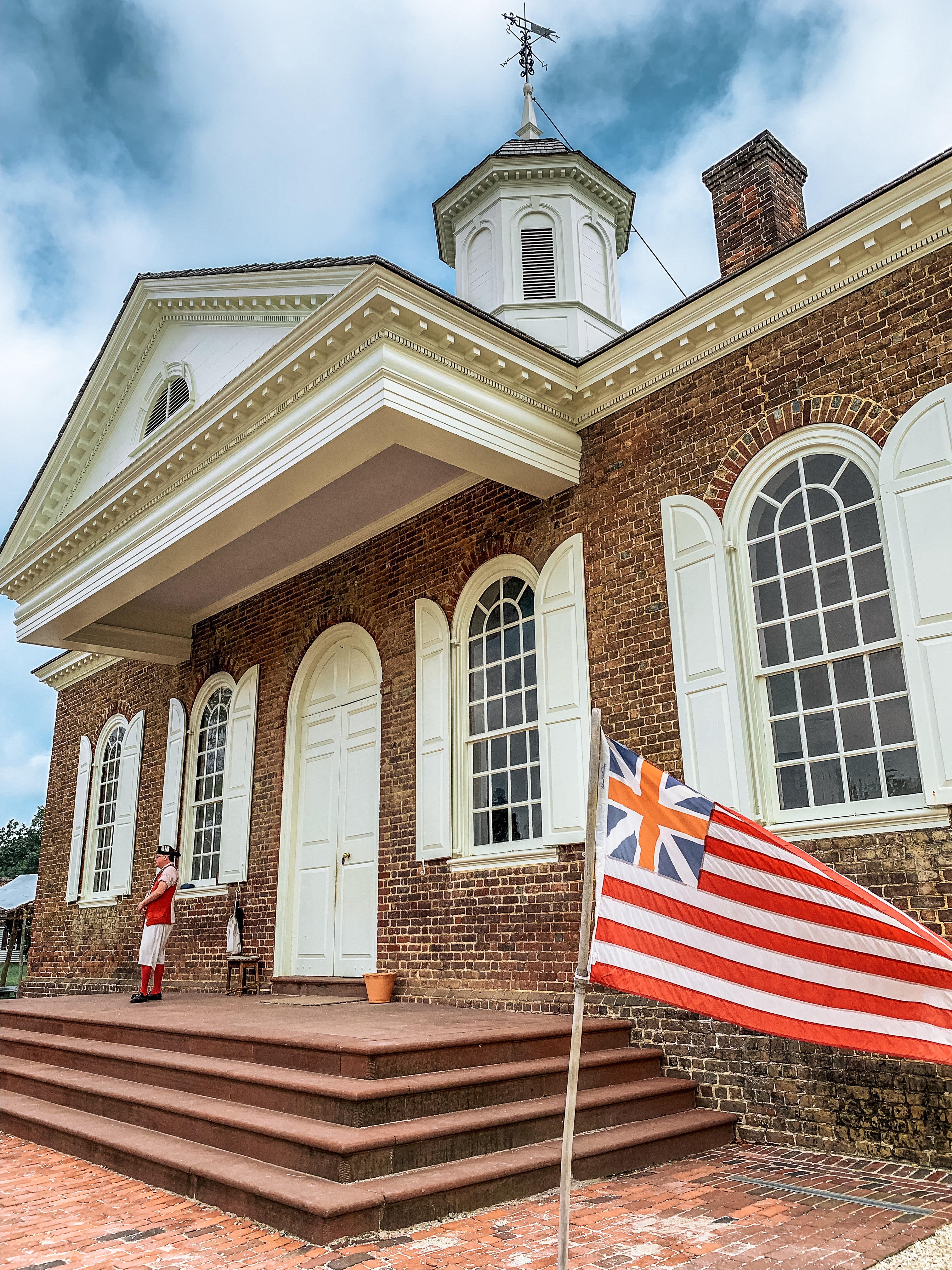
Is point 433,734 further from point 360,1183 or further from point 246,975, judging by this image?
point 360,1183

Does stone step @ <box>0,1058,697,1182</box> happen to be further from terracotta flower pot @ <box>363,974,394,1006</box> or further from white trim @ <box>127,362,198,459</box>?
white trim @ <box>127,362,198,459</box>

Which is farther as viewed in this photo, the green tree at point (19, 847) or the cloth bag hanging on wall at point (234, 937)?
the green tree at point (19, 847)

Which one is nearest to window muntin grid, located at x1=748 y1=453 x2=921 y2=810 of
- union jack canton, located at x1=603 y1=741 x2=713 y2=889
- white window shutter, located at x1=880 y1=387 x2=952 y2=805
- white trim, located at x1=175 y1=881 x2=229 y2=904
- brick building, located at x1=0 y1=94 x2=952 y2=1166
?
brick building, located at x1=0 y1=94 x2=952 y2=1166

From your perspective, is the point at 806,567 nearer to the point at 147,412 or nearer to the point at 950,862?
the point at 950,862

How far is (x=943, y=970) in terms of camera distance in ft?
10.6

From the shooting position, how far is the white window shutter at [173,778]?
1314 cm

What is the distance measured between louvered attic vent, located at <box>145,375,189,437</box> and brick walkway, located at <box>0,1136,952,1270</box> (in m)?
8.33

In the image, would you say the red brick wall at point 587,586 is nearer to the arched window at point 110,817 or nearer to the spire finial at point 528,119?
the arched window at point 110,817

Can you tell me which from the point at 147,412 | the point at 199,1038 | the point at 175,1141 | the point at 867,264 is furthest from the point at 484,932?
the point at 147,412

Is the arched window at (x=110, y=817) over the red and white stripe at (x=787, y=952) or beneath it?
over

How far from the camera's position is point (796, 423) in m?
6.94

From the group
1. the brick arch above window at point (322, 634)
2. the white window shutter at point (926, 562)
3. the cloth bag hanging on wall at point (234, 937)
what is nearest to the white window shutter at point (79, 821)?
the cloth bag hanging on wall at point (234, 937)

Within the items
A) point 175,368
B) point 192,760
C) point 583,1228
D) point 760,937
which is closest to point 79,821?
point 192,760

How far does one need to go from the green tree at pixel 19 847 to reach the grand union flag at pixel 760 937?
180 feet
